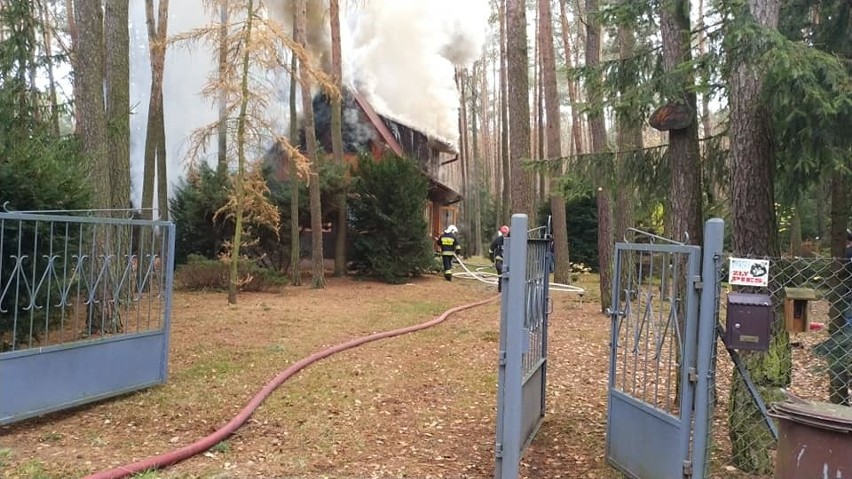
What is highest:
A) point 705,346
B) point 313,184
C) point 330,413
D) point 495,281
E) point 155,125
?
point 155,125

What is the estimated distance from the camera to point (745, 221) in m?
4.42

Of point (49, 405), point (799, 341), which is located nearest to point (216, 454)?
point (49, 405)

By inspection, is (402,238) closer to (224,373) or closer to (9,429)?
(224,373)

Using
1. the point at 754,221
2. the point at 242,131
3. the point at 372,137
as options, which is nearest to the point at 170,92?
the point at 372,137

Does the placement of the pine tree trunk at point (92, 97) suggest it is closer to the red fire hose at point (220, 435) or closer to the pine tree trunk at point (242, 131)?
the pine tree trunk at point (242, 131)

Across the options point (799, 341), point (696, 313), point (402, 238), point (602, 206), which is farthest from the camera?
point (402, 238)

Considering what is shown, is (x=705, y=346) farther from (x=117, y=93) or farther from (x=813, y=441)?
(x=117, y=93)

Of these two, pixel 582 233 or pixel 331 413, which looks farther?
pixel 582 233

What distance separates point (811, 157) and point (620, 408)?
2.33 metres

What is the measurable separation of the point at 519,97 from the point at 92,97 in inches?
271

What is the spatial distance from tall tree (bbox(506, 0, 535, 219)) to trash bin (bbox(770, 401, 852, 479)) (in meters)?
8.06

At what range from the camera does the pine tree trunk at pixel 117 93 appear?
878 centimetres

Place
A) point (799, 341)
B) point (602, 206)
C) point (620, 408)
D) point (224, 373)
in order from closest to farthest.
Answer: point (620, 408) < point (224, 373) < point (799, 341) < point (602, 206)

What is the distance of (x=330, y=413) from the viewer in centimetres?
557
